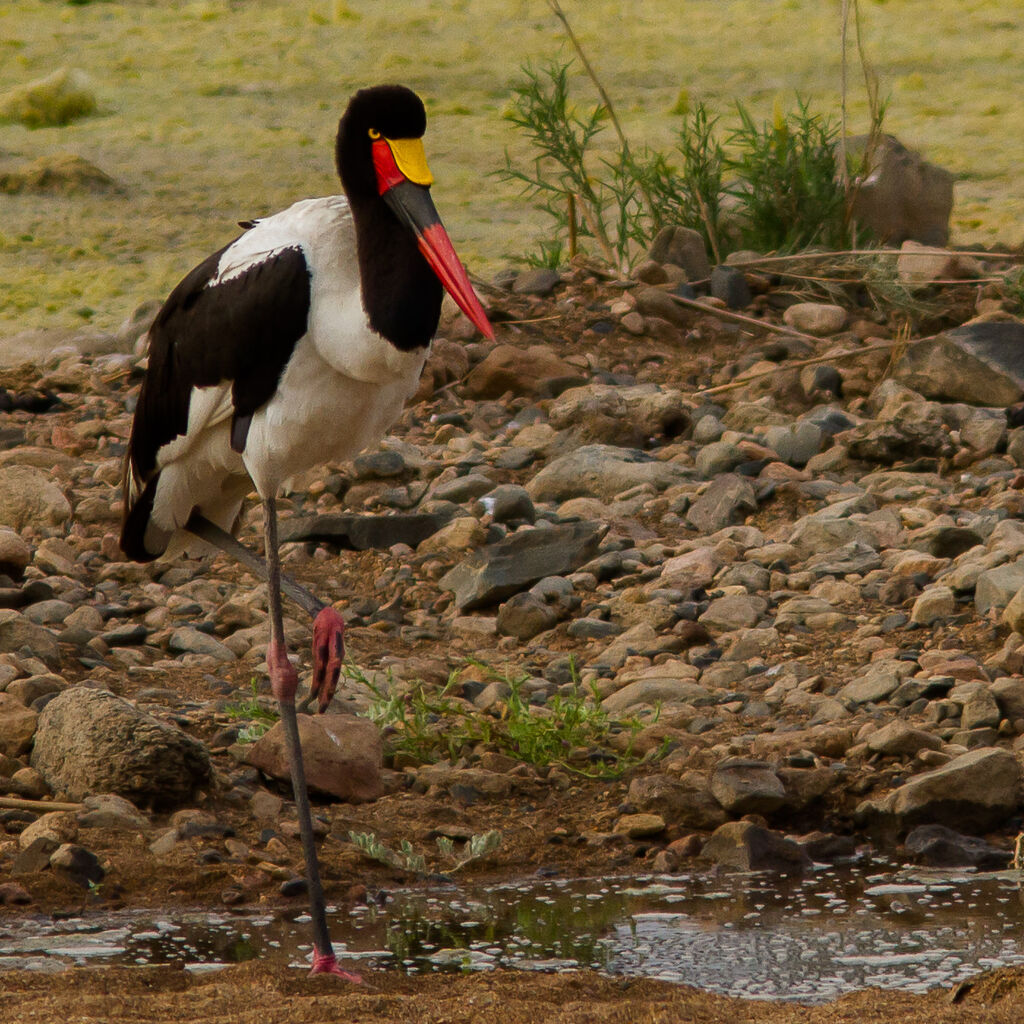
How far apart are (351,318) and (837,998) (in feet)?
4.61

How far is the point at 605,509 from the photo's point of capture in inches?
206

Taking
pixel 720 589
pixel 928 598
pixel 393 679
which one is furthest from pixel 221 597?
pixel 928 598

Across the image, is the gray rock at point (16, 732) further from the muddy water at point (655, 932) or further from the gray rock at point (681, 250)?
the gray rock at point (681, 250)

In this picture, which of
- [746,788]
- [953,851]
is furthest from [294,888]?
[953,851]

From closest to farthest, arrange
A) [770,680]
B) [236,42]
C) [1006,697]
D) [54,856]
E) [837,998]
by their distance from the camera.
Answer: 1. [837,998]
2. [54,856]
3. [1006,697]
4. [770,680]
5. [236,42]

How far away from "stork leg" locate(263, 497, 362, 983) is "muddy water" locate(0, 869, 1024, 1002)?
0.34 feet

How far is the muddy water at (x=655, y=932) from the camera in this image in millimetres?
2928

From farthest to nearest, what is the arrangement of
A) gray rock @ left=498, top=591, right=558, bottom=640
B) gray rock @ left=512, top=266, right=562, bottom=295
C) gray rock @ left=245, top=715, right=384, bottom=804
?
gray rock @ left=512, top=266, right=562, bottom=295, gray rock @ left=498, top=591, right=558, bottom=640, gray rock @ left=245, top=715, right=384, bottom=804

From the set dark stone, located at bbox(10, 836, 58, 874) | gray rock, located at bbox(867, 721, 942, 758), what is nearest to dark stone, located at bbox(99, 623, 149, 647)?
dark stone, located at bbox(10, 836, 58, 874)

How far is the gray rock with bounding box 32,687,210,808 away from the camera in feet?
11.7

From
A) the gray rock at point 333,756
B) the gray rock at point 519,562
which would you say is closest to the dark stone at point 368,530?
the gray rock at point 519,562

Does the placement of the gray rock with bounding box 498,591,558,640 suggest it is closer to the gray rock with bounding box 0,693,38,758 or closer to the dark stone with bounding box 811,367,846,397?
the gray rock with bounding box 0,693,38,758

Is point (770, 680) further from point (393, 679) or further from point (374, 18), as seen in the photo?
point (374, 18)

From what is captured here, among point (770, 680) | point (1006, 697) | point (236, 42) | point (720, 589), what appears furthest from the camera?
point (236, 42)
